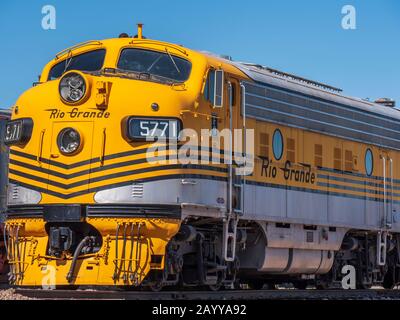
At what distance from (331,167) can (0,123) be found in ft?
27.6

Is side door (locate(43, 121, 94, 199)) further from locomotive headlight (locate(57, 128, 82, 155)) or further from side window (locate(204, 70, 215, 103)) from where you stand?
side window (locate(204, 70, 215, 103))

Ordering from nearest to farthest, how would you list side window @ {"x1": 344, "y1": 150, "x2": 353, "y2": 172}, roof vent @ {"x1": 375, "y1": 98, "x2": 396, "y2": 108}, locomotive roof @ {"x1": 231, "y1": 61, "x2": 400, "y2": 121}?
1. locomotive roof @ {"x1": 231, "y1": 61, "x2": 400, "y2": 121}
2. side window @ {"x1": 344, "y1": 150, "x2": 353, "y2": 172}
3. roof vent @ {"x1": 375, "y1": 98, "x2": 396, "y2": 108}

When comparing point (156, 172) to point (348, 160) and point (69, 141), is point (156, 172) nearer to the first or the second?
point (69, 141)

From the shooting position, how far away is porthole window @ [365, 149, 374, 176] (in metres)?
21.7

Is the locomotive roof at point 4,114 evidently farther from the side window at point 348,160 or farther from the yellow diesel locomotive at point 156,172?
the side window at point 348,160

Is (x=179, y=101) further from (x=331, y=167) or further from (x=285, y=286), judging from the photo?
(x=285, y=286)

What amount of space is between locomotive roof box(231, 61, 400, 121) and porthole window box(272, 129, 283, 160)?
1.07 metres

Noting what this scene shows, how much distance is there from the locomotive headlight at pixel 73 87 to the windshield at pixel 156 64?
953mm

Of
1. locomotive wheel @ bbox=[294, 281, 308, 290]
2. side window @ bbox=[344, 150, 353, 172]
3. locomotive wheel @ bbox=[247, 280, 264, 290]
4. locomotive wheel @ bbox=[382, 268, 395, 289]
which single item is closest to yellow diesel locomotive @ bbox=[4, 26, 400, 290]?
side window @ bbox=[344, 150, 353, 172]

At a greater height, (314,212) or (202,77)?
(202,77)

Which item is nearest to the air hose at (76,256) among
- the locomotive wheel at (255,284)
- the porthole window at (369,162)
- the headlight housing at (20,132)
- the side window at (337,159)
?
the headlight housing at (20,132)

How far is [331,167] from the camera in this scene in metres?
20.2
